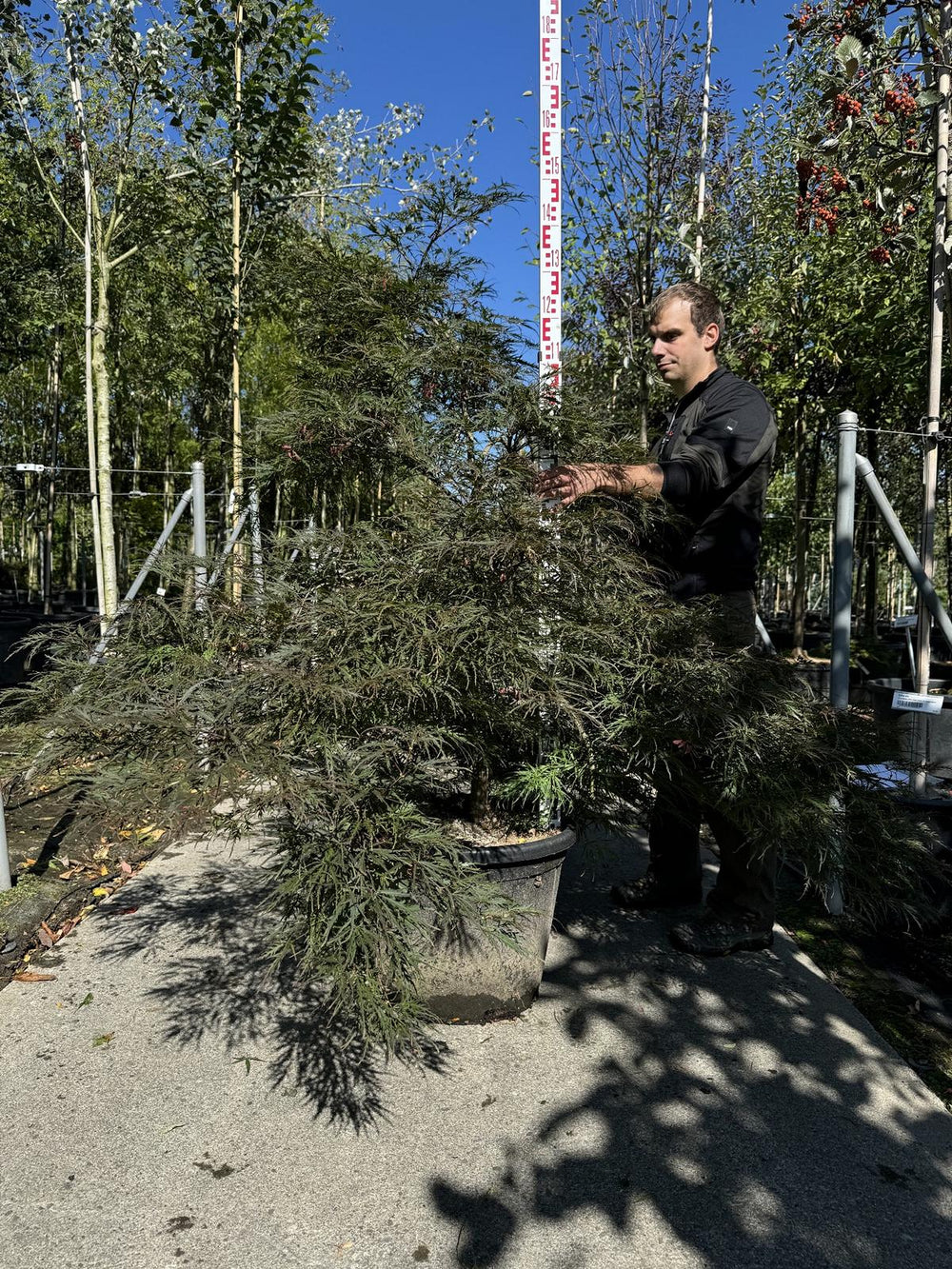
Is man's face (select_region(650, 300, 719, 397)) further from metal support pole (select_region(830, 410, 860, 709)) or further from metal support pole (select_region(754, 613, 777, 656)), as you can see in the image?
metal support pole (select_region(754, 613, 777, 656))

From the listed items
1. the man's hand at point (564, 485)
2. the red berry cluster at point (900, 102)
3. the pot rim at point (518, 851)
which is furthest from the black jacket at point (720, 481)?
the red berry cluster at point (900, 102)

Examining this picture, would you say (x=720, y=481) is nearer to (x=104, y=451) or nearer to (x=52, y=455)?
(x=104, y=451)

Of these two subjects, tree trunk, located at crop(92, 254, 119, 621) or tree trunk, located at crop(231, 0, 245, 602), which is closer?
tree trunk, located at crop(231, 0, 245, 602)

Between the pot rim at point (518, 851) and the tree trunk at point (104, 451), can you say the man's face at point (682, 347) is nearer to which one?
the pot rim at point (518, 851)

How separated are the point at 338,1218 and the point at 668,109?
6701 millimetres

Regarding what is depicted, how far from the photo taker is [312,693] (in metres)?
1.73

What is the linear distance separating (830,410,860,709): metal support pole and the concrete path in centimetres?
120

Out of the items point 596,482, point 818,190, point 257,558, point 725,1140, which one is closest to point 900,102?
point 818,190

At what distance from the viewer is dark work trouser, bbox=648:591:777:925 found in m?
2.37

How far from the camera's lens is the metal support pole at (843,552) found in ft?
11.0

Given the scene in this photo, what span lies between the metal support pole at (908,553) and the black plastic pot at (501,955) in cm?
178

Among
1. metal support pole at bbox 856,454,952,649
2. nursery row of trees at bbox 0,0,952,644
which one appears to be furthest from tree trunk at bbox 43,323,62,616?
metal support pole at bbox 856,454,952,649

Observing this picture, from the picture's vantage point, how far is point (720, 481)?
2.50 metres

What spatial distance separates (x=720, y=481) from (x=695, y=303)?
29.0 inches
